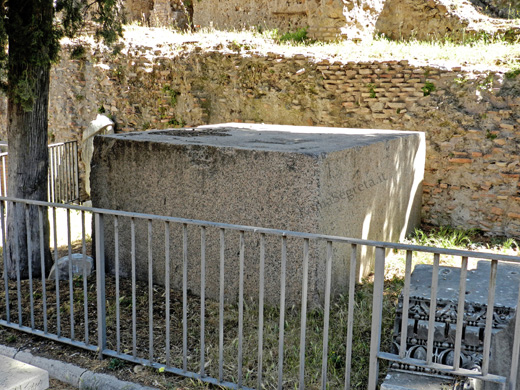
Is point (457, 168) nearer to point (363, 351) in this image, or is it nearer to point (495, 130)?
point (495, 130)

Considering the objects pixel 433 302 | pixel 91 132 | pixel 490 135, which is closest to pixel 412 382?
pixel 433 302

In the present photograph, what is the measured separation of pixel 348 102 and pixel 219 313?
19.0 ft

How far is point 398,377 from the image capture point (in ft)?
10.9

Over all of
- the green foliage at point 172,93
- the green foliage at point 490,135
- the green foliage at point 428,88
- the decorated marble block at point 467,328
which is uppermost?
the green foliage at point 428,88

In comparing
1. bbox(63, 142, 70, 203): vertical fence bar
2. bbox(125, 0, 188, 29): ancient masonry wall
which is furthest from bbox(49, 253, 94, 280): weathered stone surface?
bbox(125, 0, 188, 29): ancient masonry wall

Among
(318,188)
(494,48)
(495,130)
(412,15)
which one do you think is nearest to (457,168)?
(495,130)

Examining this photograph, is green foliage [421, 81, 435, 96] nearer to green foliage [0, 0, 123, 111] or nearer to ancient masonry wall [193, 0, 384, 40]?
ancient masonry wall [193, 0, 384, 40]

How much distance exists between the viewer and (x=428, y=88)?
27.4 feet

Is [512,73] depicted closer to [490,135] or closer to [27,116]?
[490,135]

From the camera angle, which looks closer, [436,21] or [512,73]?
[512,73]

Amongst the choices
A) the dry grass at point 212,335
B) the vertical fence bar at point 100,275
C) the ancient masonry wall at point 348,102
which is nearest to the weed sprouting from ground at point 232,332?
the dry grass at point 212,335

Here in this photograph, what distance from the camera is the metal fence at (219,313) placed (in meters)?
3.17

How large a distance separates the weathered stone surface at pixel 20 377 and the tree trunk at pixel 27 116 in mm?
2553

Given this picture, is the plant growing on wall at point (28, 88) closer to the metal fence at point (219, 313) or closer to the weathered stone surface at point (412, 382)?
the metal fence at point (219, 313)
